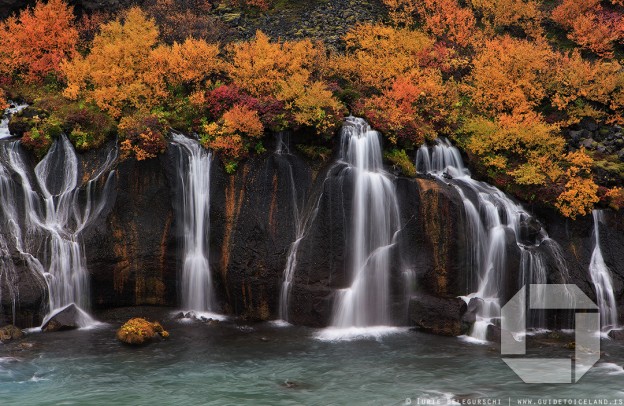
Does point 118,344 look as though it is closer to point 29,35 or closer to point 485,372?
point 485,372

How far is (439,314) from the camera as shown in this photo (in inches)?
838

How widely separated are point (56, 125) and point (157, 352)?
1095cm

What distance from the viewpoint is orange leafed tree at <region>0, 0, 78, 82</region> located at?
28.5m

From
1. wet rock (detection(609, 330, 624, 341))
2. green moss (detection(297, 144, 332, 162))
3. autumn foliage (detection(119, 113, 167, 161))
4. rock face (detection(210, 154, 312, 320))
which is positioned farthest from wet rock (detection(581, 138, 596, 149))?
autumn foliage (detection(119, 113, 167, 161))

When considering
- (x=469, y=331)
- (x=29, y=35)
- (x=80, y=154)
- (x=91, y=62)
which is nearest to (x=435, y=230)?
(x=469, y=331)

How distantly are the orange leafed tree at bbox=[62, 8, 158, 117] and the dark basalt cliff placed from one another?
323cm

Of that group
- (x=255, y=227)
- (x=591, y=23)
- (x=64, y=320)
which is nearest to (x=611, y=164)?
(x=591, y=23)

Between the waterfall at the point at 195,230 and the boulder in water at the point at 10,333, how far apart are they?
243 inches

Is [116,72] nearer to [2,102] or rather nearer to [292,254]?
[2,102]

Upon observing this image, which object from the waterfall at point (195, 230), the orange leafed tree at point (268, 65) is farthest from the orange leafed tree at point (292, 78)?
the waterfall at point (195, 230)

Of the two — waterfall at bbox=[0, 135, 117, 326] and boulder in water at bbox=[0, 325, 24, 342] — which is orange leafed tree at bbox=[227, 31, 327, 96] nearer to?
waterfall at bbox=[0, 135, 117, 326]

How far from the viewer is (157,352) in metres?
19.2

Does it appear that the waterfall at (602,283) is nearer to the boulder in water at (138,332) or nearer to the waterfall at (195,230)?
the waterfall at (195,230)

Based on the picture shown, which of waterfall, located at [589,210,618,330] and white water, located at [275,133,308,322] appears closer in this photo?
waterfall, located at [589,210,618,330]
